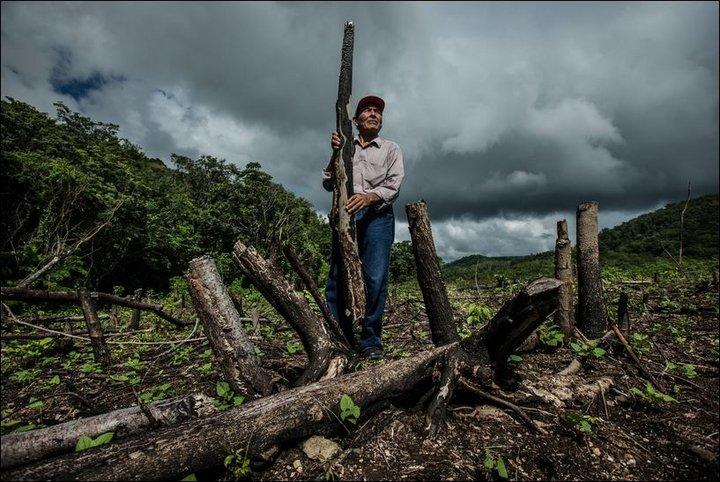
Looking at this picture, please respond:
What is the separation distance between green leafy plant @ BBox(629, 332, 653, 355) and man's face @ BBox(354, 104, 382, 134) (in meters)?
3.54

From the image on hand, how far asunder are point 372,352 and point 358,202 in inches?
53.5

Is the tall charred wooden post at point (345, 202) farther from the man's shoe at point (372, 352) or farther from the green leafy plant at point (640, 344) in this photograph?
the green leafy plant at point (640, 344)

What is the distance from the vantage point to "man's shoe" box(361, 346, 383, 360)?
9.58 feet

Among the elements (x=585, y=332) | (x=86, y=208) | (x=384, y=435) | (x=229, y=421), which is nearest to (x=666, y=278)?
(x=585, y=332)

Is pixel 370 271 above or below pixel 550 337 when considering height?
above

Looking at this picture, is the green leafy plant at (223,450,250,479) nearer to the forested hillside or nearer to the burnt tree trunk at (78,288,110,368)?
the burnt tree trunk at (78,288,110,368)

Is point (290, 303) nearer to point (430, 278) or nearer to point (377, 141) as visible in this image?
point (430, 278)

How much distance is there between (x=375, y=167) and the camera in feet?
11.0

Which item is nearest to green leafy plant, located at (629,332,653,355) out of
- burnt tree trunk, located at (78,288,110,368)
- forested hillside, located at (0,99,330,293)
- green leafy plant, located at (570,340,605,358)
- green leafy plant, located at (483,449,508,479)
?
green leafy plant, located at (570,340,605,358)

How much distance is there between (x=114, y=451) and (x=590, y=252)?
4.43 meters

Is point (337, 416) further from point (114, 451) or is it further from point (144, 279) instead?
point (144, 279)

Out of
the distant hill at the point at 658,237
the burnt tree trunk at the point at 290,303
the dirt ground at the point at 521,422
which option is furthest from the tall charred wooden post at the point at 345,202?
the distant hill at the point at 658,237

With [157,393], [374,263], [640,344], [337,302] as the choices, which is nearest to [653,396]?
[640,344]

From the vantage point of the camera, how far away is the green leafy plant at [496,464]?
1.65 m
